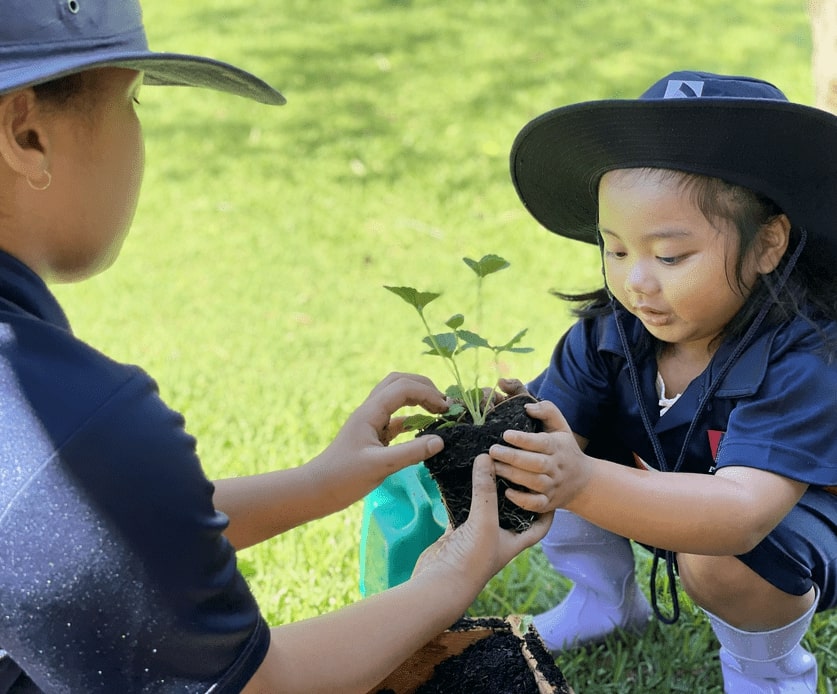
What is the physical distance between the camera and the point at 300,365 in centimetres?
434

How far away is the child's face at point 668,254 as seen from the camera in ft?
6.78

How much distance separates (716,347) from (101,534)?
56.9 inches

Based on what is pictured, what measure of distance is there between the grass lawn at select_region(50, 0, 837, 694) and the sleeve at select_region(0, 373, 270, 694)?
134 cm

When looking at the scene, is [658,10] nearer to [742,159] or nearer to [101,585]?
[742,159]

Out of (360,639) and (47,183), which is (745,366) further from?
(47,183)

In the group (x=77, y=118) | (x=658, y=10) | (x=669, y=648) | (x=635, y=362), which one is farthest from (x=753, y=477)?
(x=658, y=10)

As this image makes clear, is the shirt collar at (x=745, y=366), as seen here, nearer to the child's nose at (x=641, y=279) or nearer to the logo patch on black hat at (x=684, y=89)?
the child's nose at (x=641, y=279)

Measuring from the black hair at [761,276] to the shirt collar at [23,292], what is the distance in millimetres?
1207

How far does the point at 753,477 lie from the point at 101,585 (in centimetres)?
127

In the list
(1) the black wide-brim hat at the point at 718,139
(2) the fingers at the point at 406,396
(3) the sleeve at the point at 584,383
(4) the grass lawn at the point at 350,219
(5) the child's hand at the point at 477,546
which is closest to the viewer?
(5) the child's hand at the point at 477,546

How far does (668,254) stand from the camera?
208cm

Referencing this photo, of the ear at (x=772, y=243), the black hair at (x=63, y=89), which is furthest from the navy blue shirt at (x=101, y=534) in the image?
the ear at (x=772, y=243)

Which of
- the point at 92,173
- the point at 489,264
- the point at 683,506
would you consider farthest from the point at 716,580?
the point at 92,173

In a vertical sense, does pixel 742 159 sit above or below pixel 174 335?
above
